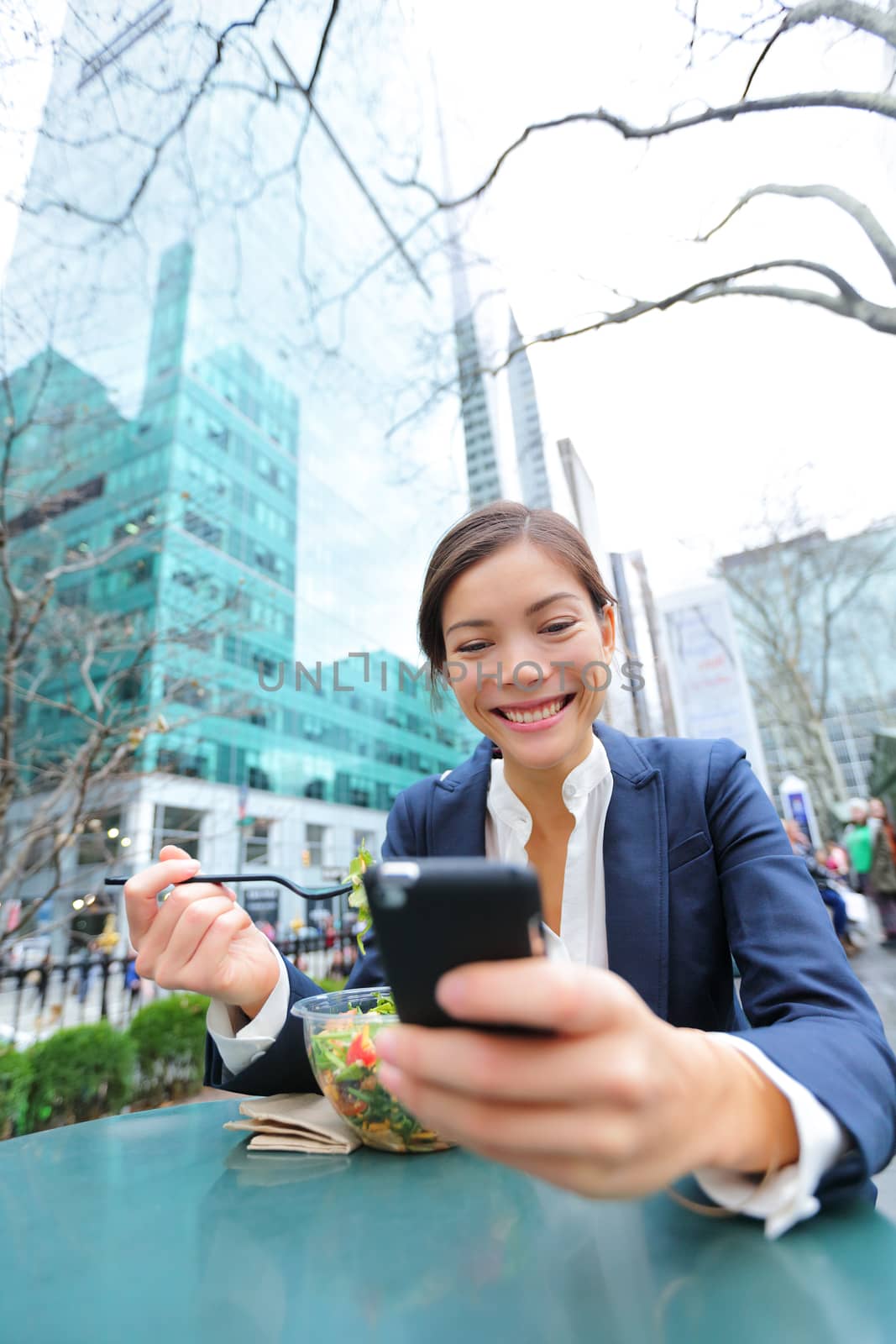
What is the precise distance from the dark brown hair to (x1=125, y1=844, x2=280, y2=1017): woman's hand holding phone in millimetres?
554

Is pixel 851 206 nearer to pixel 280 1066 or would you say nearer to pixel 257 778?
pixel 280 1066

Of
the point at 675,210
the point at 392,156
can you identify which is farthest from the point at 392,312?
the point at 675,210

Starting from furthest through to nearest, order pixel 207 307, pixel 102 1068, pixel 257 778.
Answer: pixel 257 778 < pixel 207 307 < pixel 102 1068

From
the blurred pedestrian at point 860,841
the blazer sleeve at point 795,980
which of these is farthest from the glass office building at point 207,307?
the blurred pedestrian at point 860,841

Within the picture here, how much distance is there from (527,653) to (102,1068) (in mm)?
3452

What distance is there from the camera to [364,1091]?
25.0 inches

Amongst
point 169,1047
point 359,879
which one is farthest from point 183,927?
point 169,1047

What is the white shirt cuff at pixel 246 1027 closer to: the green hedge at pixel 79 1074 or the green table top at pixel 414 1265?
the green table top at pixel 414 1265

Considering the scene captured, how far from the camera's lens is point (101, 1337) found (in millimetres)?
363

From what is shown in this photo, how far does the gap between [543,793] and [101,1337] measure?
0.79m

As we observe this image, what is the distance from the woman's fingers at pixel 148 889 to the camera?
2.13 feet

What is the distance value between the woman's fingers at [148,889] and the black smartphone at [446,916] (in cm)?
46

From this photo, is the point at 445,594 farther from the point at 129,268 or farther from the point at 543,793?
the point at 129,268

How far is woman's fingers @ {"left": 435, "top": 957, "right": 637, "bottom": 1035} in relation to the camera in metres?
0.25
